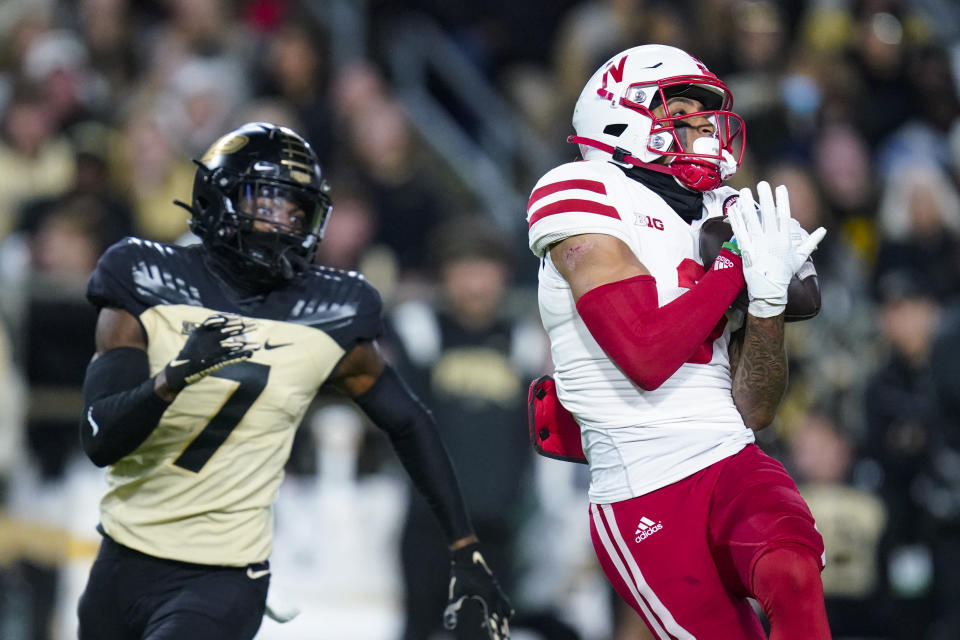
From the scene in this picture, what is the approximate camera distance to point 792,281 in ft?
12.7

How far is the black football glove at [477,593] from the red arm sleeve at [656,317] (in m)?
0.86

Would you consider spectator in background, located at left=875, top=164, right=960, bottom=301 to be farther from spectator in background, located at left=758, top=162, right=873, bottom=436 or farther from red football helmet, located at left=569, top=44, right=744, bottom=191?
red football helmet, located at left=569, top=44, right=744, bottom=191

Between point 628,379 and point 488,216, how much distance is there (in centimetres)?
571

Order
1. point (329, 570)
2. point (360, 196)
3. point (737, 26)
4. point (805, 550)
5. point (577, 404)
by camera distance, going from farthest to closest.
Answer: point (737, 26)
point (360, 196)
point (329, 570)
point (577, 404)
point (805, 550)

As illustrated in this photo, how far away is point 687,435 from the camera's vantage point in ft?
12.7

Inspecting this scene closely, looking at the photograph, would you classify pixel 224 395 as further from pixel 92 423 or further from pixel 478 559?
pixel 478 559

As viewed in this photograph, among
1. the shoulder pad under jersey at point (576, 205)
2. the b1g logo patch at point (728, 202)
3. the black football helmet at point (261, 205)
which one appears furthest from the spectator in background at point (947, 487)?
the black football helmet at point (261, 205)

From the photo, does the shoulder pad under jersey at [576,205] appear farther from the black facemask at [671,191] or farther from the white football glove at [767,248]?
the white football glove at [767,248]

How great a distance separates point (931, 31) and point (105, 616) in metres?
8.01

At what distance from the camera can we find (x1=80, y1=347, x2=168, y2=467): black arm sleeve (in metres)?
3.95

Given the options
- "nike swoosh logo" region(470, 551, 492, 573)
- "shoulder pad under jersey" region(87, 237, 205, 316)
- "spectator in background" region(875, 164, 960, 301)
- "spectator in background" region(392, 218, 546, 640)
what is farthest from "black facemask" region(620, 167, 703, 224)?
"spectator in background" region(875, 164, 960, 301)

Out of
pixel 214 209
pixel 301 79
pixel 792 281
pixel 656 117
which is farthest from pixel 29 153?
pixel 792 281

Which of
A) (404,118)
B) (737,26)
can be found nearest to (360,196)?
(404,118)

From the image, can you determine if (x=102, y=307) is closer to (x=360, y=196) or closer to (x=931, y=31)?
(x=360, y=196)
